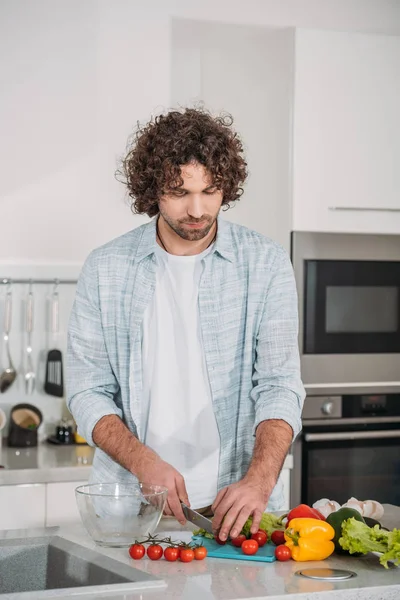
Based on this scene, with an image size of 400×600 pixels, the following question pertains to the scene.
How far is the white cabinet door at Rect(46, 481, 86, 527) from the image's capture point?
2.76 meters

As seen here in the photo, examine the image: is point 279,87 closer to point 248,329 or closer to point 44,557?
point 248,329

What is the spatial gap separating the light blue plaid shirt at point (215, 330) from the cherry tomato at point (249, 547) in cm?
50

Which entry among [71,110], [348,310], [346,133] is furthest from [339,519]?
[71,110]

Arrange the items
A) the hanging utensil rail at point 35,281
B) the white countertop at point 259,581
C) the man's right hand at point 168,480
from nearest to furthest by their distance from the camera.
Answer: the white countertop at point 259,581 → the man's right hand at point 168,480 → the hanging utensil rail at point 35,281

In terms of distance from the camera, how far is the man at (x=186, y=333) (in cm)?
204

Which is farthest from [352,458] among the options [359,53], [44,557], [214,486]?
[44,557]

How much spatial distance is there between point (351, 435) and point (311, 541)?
156 centimetres

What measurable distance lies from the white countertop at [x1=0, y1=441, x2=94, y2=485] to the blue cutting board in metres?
1.17

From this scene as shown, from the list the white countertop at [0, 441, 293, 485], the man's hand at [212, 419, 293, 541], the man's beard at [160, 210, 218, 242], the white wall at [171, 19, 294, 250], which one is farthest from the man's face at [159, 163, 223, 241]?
the white wall at [171, 19, 294, 250]

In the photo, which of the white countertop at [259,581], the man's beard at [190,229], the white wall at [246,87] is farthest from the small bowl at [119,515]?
the white wall at [246,87]

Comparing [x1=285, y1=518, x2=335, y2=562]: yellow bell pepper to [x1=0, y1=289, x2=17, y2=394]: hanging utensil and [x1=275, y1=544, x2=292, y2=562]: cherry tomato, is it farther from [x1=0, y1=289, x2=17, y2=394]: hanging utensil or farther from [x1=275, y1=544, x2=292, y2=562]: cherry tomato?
[x1=0, y1=289, x2=17, y2=394]: hanging utensil

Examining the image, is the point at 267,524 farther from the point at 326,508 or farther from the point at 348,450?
the point at 348,450

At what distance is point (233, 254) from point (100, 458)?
1.89ft

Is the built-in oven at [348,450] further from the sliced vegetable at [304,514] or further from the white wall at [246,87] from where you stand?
the sliced vegetable at [304,514]
